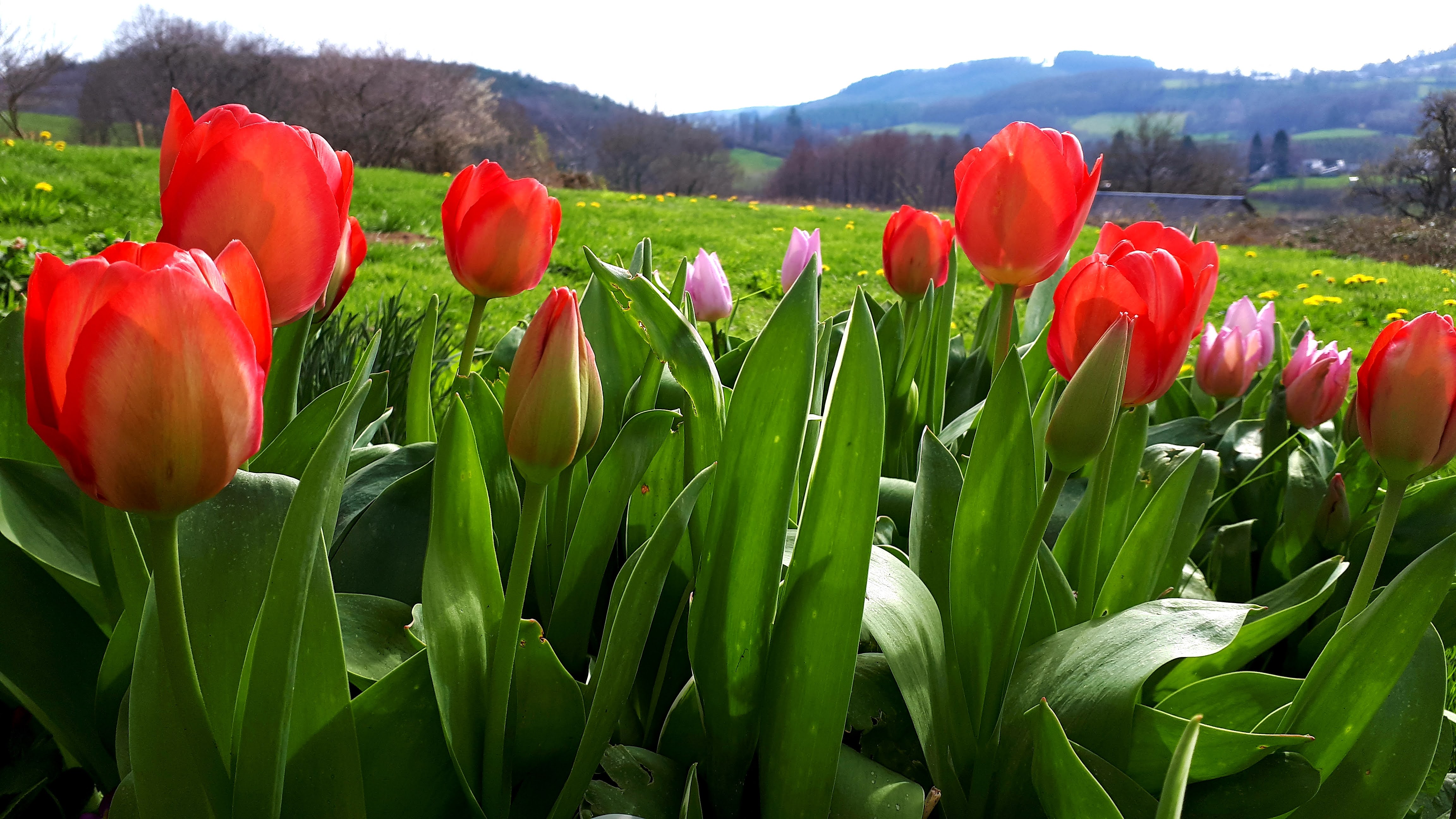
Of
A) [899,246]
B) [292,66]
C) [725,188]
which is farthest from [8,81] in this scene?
[899,246]

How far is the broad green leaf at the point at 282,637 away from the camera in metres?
0.54

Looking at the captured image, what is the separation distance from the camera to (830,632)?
689mm

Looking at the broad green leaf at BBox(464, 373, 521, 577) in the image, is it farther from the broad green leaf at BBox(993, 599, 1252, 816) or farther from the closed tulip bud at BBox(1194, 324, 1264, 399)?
the closed tulip bud at BBox(1194, 324, 1264, 399)

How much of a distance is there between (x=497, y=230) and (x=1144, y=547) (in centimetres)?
82

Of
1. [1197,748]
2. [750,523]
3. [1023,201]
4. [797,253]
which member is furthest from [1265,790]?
[797,253]

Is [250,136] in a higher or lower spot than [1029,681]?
higher

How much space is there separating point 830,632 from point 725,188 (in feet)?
151

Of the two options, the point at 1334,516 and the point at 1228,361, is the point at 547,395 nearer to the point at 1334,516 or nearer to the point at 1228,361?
the point at 1334,516

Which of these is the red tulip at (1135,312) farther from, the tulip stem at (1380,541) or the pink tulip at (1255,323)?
the pink tulip at (1255,323)

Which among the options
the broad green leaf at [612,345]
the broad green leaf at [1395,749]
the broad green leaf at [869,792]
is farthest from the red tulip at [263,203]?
the broad green leaf at [1395,749]

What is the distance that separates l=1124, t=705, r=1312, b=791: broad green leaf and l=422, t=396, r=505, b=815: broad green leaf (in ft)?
1.84

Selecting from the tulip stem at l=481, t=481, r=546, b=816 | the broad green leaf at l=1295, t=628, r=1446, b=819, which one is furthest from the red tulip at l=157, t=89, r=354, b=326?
the broad green leaf at l=1295, t=628, r=1446, b=819

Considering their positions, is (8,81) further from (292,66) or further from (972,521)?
(972,521)

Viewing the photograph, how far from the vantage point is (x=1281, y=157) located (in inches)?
2896
